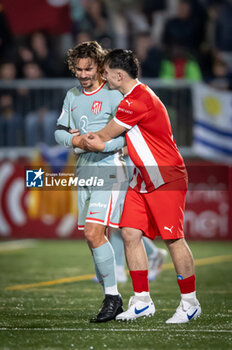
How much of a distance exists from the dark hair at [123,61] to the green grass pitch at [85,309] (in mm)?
1919

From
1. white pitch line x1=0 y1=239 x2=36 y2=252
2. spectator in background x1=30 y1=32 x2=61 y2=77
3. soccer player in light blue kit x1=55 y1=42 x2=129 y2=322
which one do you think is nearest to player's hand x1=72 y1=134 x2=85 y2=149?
soccer player in light blue kit x1=55 y1=42 x2=129 y2=322

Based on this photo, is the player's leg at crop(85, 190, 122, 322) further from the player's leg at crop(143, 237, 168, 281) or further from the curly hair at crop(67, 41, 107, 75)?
the player's leg at crop(143, 237, 168, 281)

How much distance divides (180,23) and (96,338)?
33.9ft

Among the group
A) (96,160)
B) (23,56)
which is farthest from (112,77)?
(23,56)

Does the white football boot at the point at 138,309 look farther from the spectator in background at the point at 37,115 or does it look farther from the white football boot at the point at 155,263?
the spectator in background at the point at 37,115

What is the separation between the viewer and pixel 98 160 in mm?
6312

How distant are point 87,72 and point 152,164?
94 centimetres

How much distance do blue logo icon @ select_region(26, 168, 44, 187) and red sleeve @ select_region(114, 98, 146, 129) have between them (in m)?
0.92

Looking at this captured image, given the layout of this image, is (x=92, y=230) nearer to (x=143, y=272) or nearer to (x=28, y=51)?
(x=143, y=272)

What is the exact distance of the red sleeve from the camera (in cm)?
586

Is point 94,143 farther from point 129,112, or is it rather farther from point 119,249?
point 119,249

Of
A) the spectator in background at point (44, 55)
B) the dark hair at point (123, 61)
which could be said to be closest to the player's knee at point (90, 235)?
the dark hair at point (123, 61)

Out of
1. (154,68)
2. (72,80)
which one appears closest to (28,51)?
(72,80)

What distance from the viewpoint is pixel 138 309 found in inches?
239
